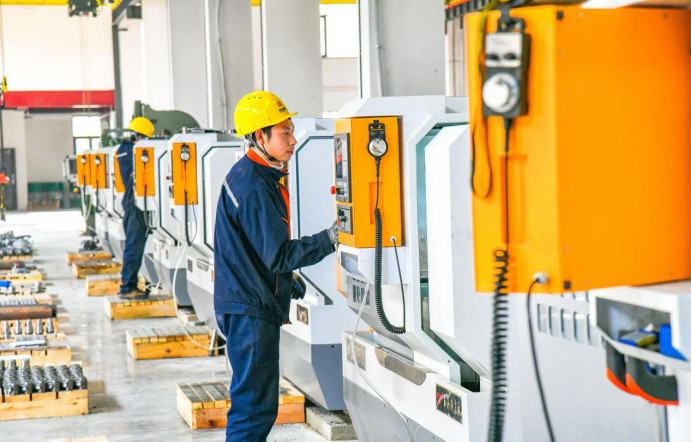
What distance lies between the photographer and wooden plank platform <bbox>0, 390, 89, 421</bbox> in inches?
258

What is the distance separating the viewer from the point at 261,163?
4.78 metres

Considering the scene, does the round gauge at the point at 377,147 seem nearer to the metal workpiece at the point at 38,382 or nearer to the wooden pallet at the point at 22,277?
the metal workpiece at the point at 38,382

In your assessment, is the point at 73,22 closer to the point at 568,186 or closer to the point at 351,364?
the point at 351,364

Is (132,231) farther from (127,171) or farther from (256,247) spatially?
(256,247)

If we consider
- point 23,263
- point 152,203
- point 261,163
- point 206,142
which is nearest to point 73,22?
point 23,263

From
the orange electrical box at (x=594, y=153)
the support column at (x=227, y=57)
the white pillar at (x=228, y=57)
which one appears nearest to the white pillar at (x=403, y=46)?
the orange electrical box at (x=594, y=153)

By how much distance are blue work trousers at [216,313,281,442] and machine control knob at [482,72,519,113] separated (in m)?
2.72

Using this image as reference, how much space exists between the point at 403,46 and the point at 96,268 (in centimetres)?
1001

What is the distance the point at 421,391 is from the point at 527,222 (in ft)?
6.72

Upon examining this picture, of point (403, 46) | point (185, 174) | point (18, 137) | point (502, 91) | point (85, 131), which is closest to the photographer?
point (502, 91)

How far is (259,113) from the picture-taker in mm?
4957

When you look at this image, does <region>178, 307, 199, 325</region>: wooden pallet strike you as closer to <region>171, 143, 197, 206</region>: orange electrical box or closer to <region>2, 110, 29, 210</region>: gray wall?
<region>171, 143, 197, 206</region>: orange electrical box

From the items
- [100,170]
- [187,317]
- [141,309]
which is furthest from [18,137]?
[187,317]

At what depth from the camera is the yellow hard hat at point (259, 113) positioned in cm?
495
